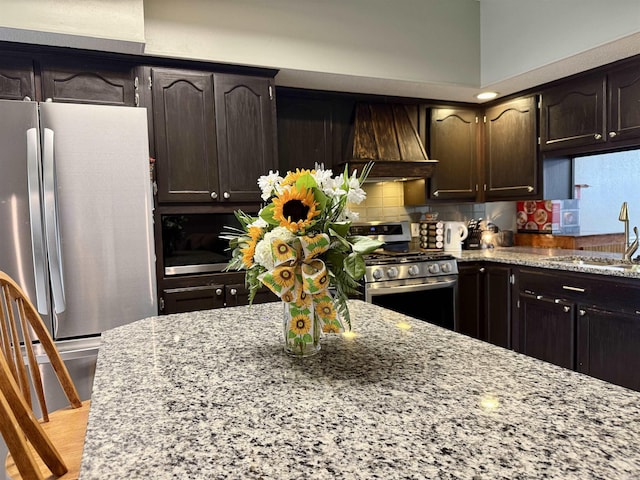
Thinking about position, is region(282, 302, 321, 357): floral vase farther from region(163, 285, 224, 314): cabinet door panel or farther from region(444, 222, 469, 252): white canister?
region(444, 222, 469, 252): white canister

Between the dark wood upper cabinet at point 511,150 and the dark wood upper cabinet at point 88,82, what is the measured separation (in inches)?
109

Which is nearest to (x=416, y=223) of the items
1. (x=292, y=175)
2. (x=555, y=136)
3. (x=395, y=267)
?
(x=395, y=267)

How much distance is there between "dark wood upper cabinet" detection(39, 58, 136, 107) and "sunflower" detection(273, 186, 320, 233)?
191 cm

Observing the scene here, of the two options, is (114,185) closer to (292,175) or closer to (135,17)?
(135,17)

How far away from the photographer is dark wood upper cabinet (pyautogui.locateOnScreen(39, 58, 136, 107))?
226 cm

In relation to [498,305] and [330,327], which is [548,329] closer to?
[498,305]

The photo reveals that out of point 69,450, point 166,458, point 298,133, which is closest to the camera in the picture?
point 166,458

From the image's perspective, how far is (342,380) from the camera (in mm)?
884

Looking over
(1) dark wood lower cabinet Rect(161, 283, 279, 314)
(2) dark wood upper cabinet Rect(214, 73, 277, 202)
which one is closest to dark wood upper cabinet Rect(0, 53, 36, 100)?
(2) dark wood upper cabinet Rect(214, 73, 277, 202)

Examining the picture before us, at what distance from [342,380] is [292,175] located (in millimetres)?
454

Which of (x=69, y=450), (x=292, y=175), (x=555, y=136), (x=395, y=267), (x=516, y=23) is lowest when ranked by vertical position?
(x=69, y=450)

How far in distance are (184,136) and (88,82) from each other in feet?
1.84

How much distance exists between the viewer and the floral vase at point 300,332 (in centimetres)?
98

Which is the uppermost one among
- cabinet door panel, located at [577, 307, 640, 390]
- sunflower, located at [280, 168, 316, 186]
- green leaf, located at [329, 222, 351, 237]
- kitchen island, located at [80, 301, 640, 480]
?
sunflower, located at [280, 168, 316, 186]
